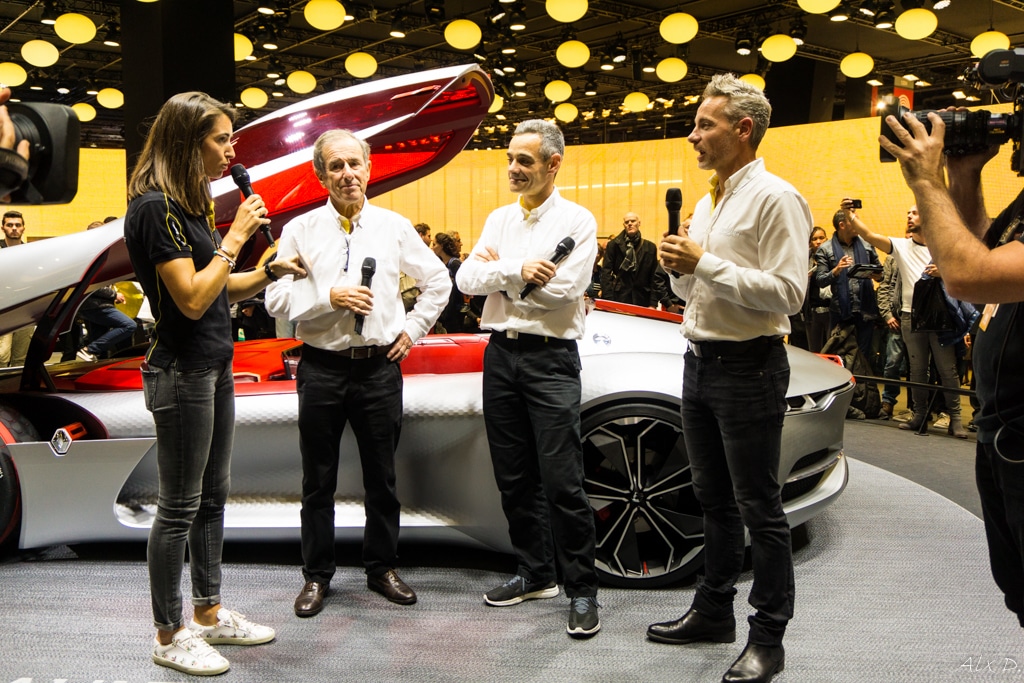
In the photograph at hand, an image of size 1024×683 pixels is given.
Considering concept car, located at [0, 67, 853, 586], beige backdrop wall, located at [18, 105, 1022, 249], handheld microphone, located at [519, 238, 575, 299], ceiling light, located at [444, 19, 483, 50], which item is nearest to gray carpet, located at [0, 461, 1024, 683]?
concept car, located at [0, 67, 853, 586]

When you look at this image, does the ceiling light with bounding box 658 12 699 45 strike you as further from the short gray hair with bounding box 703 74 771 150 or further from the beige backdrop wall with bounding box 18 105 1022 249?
the short gray hair with bounding box 703 74 771 150

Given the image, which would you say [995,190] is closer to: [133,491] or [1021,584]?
[1021,584]

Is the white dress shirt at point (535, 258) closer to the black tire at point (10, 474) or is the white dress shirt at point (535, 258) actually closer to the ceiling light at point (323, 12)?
the black tire at point (10, 474)

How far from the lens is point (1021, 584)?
5.86 ft

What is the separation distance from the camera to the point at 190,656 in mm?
2369

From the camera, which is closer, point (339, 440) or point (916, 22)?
point (339, 440)

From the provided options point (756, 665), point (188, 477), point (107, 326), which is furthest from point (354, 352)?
point (107, 326)

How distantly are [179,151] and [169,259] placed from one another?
301 millimetres

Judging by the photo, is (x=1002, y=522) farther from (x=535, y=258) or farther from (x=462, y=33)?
(x=462, y=33)

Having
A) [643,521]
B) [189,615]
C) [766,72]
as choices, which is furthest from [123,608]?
[766,72]

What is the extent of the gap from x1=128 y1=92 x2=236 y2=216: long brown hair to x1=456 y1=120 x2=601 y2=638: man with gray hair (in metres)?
0.86

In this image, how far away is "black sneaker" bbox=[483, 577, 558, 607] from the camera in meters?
2.81

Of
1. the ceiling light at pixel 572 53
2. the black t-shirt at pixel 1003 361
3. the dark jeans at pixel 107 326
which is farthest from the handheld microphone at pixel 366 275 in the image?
the ceiling light at pixel 572 53

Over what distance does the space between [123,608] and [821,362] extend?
257 cm
